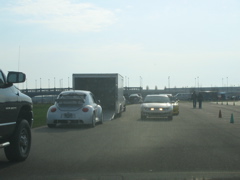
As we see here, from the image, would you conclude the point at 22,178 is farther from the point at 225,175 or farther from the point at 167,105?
the point at 167,105

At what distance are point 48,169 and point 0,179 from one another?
4.01ft

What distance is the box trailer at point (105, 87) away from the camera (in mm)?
27156

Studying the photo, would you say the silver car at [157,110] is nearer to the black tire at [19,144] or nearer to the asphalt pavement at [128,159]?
the asphalt pavement at [128,159]

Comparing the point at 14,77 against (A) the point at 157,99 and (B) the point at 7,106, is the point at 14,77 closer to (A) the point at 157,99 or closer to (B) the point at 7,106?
(B) the point at 7,106

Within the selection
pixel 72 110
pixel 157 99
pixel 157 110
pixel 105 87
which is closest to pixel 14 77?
pixel 72 110

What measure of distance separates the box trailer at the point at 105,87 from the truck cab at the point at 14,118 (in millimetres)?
16327

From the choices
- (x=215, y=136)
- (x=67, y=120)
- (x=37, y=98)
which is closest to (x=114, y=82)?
(x=67, y=120)

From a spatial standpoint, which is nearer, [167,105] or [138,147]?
[138,147]

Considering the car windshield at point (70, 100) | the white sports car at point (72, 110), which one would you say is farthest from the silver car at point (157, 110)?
the car windshield at point (70, 100)

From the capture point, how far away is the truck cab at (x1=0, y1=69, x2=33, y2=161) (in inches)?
350

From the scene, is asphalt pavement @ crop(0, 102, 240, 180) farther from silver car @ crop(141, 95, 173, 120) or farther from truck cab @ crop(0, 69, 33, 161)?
silver car @ crop(141, 95, 173, 120)

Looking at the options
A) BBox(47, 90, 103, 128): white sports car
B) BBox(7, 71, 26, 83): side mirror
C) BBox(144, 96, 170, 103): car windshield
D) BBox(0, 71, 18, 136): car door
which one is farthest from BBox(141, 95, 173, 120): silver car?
BBox(7, 71, 26, 83): side mirror

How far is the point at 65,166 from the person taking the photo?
9.20 m

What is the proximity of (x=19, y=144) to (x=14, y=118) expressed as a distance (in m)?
0.66
